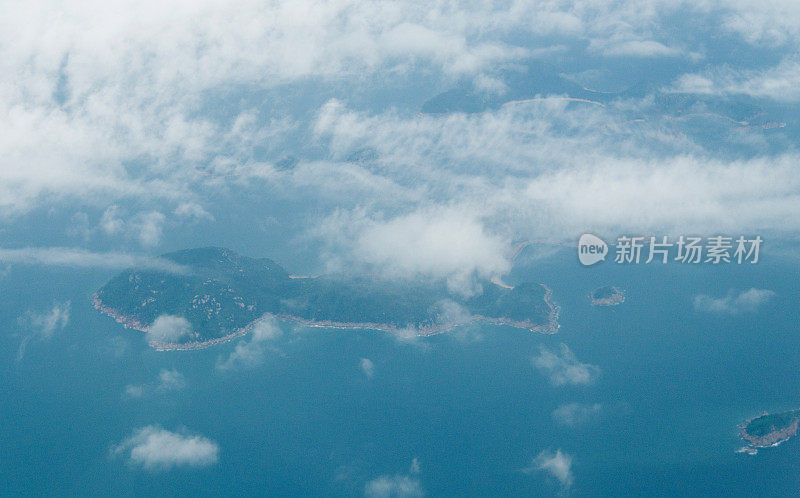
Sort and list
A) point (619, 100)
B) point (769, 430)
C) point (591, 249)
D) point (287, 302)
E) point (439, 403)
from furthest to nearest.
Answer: point (619, 100)
point (591, 249)
point (287, 302)
point (439, 403)
point (769, 430)

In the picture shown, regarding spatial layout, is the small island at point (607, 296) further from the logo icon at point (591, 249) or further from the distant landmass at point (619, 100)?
the distant landmass at point (619, 100)

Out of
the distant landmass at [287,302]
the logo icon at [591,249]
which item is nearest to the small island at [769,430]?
the distant landmass at [287,302]

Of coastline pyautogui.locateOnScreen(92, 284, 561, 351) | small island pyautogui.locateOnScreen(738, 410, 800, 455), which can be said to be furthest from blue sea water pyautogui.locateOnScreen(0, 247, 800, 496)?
coastline pyautogui.locateOnScreen(92, 284, 561, 351)

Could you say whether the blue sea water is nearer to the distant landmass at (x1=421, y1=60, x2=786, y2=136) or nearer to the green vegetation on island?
the green vegetation on island

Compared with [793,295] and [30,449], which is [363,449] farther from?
[793,295]

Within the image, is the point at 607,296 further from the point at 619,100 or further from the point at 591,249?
the point at 619,100

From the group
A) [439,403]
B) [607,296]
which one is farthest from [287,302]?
[607,296]

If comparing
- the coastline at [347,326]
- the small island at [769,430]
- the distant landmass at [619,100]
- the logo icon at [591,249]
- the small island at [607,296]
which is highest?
the distant landmass at [619,100]

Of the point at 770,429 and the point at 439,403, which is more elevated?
the point at 439,403
